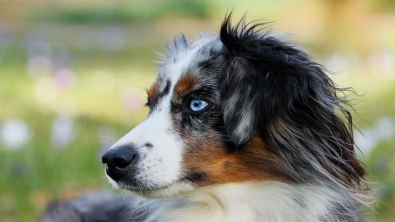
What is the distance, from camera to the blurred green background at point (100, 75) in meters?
4.92

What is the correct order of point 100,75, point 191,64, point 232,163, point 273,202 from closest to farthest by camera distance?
point 232,163 → point 273,202 → point 191,64 → point 100,75

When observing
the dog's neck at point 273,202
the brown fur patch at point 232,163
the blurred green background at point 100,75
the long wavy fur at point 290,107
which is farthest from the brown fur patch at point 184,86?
the blurred green background at point 100,75

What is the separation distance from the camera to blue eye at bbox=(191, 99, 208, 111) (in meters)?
2.79

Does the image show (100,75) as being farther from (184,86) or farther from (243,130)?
(243,130)

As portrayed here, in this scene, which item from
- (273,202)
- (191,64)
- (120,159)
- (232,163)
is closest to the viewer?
(120,159)

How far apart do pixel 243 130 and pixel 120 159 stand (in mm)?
707

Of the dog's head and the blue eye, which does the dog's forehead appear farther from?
the blue eye

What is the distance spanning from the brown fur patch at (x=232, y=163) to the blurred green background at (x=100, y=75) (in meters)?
0.86

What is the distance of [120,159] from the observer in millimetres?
2555

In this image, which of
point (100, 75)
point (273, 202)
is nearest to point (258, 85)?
point (273, 202)

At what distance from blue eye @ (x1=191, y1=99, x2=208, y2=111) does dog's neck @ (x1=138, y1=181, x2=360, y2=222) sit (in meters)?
0.48

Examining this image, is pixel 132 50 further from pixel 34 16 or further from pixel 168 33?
pixel 34 16

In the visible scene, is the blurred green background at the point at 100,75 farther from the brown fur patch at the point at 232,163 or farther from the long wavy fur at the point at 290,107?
the brown fur patch at the point at 232,163

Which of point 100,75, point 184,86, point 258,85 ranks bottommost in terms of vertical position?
point 258,85
